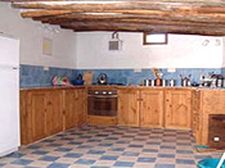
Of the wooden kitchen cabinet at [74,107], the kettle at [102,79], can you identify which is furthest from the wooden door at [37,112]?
the kettle at [102,79]

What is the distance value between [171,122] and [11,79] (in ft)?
11.8

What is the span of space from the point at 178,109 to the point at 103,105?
164 cm

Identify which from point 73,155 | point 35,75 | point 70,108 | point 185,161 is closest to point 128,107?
point 70,108

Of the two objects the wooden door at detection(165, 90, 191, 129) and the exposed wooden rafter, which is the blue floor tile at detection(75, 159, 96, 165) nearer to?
the exposed wooden rafter

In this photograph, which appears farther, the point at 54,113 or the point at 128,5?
the point at 54,113

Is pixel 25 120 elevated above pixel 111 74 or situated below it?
below

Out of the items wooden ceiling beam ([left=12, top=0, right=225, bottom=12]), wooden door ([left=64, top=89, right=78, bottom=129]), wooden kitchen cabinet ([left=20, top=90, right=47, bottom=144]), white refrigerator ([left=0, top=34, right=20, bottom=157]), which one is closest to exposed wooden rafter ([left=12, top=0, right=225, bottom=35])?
wooden ceiling beam ([left=12, top=0, right=225, bottom=12])

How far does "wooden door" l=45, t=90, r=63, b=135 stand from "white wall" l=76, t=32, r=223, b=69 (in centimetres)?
189

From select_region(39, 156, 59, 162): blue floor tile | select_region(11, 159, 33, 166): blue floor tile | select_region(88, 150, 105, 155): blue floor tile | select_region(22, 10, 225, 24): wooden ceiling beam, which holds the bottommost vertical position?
select_region(11, 159, 33, 166): blue floor tile

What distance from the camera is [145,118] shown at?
6.97 meters

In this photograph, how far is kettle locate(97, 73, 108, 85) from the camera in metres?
7.53

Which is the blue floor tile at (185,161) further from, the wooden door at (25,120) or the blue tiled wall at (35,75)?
the blue tiled wall at (35,75)

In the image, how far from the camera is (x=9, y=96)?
4602 mm

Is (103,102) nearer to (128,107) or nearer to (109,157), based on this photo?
(128,107)
